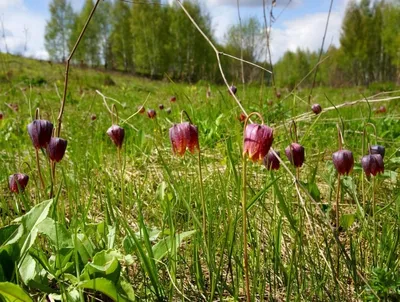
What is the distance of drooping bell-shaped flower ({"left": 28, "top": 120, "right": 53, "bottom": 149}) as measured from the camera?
1.29 m

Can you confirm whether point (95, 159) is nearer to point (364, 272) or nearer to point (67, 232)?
point (67, 232)

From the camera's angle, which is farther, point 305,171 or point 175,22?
point 175,22

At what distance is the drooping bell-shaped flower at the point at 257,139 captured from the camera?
0.93m

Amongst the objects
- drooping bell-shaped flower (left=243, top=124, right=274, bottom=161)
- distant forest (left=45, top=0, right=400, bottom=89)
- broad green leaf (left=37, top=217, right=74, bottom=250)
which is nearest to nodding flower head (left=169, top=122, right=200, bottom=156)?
drooping bell-shaped flower (left=243, top=124, right=274, bottom=161)

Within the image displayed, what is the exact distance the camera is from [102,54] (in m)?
39.4

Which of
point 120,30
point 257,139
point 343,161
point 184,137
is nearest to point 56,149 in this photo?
point 184,137

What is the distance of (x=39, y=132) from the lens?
129 cm

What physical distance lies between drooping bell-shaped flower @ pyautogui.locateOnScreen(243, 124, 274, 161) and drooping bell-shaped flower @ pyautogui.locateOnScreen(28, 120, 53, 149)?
626 mm

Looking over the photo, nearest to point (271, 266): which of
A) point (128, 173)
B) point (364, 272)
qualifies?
point (364, 272)

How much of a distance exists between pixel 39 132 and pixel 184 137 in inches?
16.4

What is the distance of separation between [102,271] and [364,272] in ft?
2.12

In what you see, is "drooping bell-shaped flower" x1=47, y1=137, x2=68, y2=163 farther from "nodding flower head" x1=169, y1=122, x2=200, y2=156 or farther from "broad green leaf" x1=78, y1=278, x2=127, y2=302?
"broad green leaf" x1=78, y1=278, x2=127, y2=302

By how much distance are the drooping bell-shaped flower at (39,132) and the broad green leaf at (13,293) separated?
0.46m

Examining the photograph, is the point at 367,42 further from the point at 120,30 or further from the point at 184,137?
the point at 184,137
